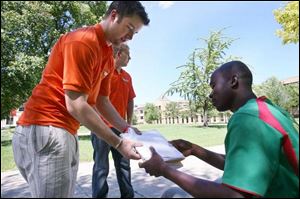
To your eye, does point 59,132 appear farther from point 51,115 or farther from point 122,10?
point 122,10

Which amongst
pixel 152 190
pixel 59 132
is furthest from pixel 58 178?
pixel 152 190

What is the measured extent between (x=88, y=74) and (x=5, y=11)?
52.2 feet

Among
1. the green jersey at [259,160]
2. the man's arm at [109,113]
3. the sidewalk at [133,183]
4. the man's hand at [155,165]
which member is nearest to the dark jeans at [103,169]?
the sidewalk at [133,183]

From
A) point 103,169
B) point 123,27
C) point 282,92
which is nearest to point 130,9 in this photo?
point 123,27

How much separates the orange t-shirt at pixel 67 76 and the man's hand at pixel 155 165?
54cm

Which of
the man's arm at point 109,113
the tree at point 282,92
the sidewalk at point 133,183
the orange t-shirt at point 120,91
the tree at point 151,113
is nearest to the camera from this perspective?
the man's arm at point 109,113

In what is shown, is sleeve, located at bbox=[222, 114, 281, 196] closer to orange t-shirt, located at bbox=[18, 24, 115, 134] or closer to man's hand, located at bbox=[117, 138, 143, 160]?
man's hand, located at bbox=[117, 138, 143, 160]

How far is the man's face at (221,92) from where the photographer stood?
6.05ft

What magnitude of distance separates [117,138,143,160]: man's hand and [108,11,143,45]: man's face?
0.60 metres

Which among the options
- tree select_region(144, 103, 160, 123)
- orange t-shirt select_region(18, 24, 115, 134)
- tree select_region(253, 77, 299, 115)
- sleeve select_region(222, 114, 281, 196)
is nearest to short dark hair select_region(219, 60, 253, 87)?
sleeve select_region(222, 114, 281, 196)

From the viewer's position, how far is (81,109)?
6.56 feet

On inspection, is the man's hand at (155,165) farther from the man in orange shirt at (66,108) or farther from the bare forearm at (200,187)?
the man in orange shirt at (66,108)

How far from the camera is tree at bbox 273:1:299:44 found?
13.0 meters

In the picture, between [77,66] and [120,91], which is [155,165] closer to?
[77,66]
